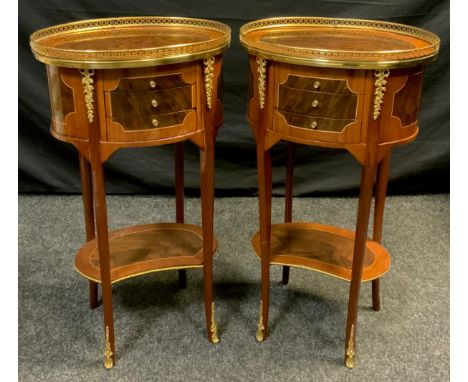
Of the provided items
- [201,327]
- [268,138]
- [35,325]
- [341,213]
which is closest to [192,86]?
[268,138]

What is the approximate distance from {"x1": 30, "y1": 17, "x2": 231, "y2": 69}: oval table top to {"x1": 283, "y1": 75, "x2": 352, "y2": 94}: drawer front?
0.28 meters

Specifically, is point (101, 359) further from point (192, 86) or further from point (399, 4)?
point (399, 4)

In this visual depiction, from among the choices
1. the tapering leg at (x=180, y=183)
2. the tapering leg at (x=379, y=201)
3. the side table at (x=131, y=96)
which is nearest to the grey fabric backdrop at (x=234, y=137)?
the tapering leg at (x=180, y=183)

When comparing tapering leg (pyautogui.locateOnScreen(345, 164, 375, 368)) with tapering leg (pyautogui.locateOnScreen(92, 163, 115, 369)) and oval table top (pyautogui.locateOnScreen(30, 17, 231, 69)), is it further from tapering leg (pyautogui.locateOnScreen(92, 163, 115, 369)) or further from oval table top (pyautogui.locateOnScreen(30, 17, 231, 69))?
tapering leg (pyautogui.locateOnScreen(92, 163, 115, 369))

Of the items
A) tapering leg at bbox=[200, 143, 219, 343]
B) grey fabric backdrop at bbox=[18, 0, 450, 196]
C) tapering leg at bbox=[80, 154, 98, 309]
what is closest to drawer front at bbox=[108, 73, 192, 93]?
tapering leg at bbox=[200, 143, 219, 343]

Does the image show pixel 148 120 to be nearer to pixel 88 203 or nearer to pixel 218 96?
pixel 218 96

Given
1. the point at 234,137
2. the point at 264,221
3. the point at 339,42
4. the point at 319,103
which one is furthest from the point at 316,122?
the point at 234,137

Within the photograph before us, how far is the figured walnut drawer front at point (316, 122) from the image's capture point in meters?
1.96

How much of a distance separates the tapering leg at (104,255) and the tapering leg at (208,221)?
357 millimetres

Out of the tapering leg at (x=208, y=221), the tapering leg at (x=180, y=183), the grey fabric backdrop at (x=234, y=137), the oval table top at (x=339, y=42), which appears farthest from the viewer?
the grey fabric backdrop at (x=234, y=137)

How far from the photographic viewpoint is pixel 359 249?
215 cm

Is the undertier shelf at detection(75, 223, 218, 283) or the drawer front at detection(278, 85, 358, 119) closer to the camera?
the drawer front at detection(278, 85, 358, 119)

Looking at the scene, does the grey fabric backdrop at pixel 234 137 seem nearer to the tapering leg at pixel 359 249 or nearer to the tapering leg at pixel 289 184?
the tapering leg at pixel 289 184

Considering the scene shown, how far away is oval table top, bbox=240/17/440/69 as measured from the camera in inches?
73.2
